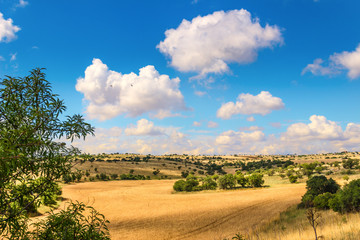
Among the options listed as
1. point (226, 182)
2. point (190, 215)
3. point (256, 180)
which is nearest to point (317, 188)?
point (190, 215)

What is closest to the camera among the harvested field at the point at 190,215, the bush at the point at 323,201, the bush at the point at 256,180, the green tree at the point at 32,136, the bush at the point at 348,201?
the green tree at the point at 32,136

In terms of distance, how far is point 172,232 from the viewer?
79.8ft

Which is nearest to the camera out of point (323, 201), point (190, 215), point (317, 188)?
point (323, 201)

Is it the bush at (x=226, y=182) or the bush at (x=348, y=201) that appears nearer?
the bush at (x=348, y=201)

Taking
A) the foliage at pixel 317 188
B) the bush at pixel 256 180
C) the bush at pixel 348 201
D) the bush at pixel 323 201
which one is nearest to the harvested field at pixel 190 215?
the foliage at pixel 317 188

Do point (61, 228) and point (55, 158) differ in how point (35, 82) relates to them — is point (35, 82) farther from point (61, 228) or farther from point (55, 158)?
point (61, 228)

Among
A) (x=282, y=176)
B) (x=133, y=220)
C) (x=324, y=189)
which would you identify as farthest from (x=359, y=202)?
(x=282, y=176)

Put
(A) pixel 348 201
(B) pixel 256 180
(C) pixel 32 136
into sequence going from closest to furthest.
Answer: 1. (C) pixel 32 136
2. (A) pixel 348 201
3. (B) pixel 256 180

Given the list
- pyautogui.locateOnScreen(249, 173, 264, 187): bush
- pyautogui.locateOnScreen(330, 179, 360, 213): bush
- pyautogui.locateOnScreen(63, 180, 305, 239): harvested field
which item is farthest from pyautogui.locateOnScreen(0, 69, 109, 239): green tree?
pyautogui.locateOnScreen(249, 173, 264, 187): bush

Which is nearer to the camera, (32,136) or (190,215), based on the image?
(32,136)

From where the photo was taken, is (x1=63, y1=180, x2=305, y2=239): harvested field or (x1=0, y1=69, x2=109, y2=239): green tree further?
(x1=63, y1=180, x2=305, y2=239): harvested field

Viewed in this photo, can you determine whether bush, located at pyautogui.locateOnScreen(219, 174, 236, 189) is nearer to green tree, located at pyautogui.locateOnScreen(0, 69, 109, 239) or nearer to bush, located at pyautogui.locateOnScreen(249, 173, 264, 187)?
bush, located at pyautogui.locateOnScreen(249, 173, 264, 187)

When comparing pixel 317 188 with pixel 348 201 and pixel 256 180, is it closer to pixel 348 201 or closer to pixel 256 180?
pixel 348 201

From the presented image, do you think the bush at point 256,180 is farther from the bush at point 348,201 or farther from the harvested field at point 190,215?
the bush at point 348,201
